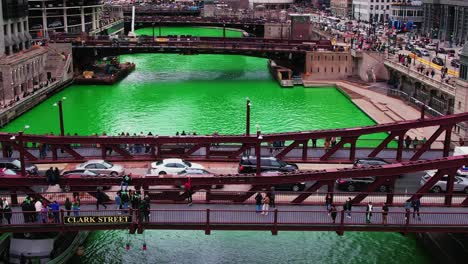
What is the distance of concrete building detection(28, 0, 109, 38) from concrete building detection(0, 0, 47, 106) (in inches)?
907

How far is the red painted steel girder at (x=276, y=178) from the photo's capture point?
86.8 feet

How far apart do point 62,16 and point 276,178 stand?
9673 centimetres

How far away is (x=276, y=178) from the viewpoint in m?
27.6

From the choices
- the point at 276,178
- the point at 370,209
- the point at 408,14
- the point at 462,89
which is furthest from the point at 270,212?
the point at 408,14

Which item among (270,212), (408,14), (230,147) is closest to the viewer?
(270,212)

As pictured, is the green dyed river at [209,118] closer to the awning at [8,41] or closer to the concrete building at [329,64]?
the concrete building at [329,64]

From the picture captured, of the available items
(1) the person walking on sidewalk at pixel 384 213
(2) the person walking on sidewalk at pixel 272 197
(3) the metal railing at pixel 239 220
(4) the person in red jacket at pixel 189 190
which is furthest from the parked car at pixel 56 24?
(1) the person walking on sidewalk at pixel 384 213

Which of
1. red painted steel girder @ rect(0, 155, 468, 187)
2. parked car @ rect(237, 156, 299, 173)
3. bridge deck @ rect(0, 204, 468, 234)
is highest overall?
red painted steel girder @ rect(0, 155, 468, 187)

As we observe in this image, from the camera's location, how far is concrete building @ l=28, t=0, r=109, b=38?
359ft

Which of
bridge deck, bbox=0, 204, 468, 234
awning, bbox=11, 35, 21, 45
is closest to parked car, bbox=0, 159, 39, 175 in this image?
bridge deck, bbox=0, 204, 468, 234

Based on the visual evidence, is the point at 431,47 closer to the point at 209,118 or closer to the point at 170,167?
the point at 209,118

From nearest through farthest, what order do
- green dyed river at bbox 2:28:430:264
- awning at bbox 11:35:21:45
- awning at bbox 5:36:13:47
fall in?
green dyed river at bbox 2:28:430:264, awning at bbox 5:36:13:47, awning at bbox 11:35:21:45

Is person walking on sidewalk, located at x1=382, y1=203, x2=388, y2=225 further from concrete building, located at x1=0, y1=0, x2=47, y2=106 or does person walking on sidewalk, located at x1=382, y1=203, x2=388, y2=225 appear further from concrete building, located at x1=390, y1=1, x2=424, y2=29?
concrete building, located at x1=390, y1=1, x2=424, y2=29

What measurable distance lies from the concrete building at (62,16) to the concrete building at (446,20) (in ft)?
223
